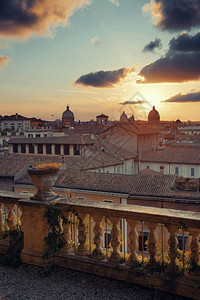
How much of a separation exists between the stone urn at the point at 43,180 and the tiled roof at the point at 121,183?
52.5 feet

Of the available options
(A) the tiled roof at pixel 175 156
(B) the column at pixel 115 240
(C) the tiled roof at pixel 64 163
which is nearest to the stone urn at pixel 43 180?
(B) the column at pixel 115 240

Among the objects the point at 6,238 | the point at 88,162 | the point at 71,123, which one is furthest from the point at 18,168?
the point at 71,123

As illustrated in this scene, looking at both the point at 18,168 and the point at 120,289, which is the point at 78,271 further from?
the point at 18,168

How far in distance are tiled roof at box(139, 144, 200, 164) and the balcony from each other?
127 feet

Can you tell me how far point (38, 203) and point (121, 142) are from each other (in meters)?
45.6

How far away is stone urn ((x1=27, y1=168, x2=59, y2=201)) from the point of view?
4.03m

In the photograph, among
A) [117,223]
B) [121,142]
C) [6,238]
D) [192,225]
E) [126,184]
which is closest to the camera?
[192,225]

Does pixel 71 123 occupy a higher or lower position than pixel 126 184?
higher

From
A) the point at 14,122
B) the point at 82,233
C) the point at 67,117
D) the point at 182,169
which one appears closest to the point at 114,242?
the point at 82,233

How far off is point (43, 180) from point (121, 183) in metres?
17.6

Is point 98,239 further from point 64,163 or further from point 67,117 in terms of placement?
point 67,117

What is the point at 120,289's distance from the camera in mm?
3578

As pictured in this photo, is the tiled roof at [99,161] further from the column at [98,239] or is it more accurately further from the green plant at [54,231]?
the column at [98,239]

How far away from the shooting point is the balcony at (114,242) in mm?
3400
